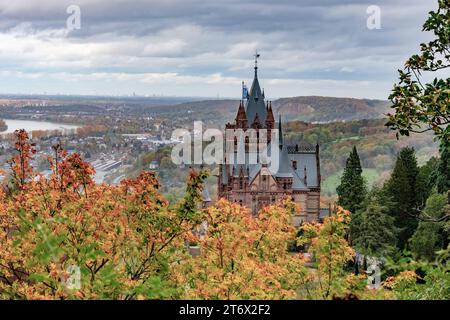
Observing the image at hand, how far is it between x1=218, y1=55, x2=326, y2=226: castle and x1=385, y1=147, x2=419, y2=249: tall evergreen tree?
40.0ft

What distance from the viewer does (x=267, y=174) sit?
57.6m

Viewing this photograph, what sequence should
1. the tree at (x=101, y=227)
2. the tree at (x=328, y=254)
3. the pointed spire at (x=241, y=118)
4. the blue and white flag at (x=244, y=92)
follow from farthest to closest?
1. the blue and white flag at (x=244, y=92)
2. the pointed spire at (x=241, y=118)
3. the tree at (x=328, y=254)
4. the tree at (x=101, y=227)

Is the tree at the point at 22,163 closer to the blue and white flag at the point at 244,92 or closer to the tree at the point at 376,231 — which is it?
the tree at the point at 376,231

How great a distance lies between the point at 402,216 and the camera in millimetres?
45062

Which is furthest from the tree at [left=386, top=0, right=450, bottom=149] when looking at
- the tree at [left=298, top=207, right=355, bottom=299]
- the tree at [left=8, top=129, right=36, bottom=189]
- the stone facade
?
the stone facade

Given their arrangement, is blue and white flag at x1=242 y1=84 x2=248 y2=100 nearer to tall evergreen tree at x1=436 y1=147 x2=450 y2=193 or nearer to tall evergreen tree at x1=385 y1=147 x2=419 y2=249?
tall evergreen tree at x1=385 y1=147 x2=419 y2=249

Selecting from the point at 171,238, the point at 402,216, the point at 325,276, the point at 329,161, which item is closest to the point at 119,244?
the point at 171,238

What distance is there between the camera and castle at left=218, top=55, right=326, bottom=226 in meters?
57.6

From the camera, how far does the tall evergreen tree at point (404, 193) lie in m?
44.9

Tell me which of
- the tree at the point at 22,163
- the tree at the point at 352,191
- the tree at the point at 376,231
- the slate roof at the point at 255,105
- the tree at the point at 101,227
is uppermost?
the slate roof at the point at 255,105

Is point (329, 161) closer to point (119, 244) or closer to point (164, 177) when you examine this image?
point (164, 177)

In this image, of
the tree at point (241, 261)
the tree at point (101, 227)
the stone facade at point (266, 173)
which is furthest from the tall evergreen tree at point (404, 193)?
the tree at point (101, 227)

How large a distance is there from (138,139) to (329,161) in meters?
38.6

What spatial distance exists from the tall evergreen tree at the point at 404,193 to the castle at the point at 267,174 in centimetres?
1219
